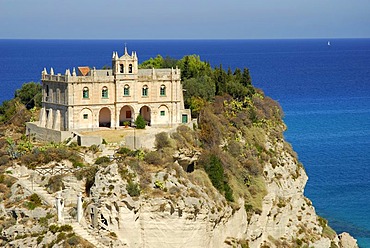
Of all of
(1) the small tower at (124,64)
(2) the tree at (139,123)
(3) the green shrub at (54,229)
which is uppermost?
(1) the small tower at (124,64)

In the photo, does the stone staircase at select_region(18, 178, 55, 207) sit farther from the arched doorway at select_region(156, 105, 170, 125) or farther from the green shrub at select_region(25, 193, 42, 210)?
the arched doorway at select_region(156, 105, 170, 125)

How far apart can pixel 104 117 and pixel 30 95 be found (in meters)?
12.8

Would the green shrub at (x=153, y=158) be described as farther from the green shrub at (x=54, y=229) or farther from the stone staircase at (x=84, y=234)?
the green shrub at (x=54, y=229)

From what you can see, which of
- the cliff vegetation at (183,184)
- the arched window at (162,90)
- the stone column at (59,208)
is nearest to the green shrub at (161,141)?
the cliff vegetation at (183,184)

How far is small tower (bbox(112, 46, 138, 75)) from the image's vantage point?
5900cm

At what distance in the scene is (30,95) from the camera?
70.6 metres

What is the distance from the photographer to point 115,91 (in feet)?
195

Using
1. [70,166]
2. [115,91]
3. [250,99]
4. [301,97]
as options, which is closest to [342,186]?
[250,99]

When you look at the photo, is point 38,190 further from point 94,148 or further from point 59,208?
point 94,148

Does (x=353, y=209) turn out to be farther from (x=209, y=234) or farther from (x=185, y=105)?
(x=209, y=234)

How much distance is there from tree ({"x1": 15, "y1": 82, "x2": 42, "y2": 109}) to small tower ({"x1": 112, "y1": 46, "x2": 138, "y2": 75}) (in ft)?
40.1

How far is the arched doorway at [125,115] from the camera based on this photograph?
60969 mm

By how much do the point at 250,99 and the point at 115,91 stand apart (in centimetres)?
1629

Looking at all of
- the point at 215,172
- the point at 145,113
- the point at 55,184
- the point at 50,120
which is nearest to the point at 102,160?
the point at 55,184
